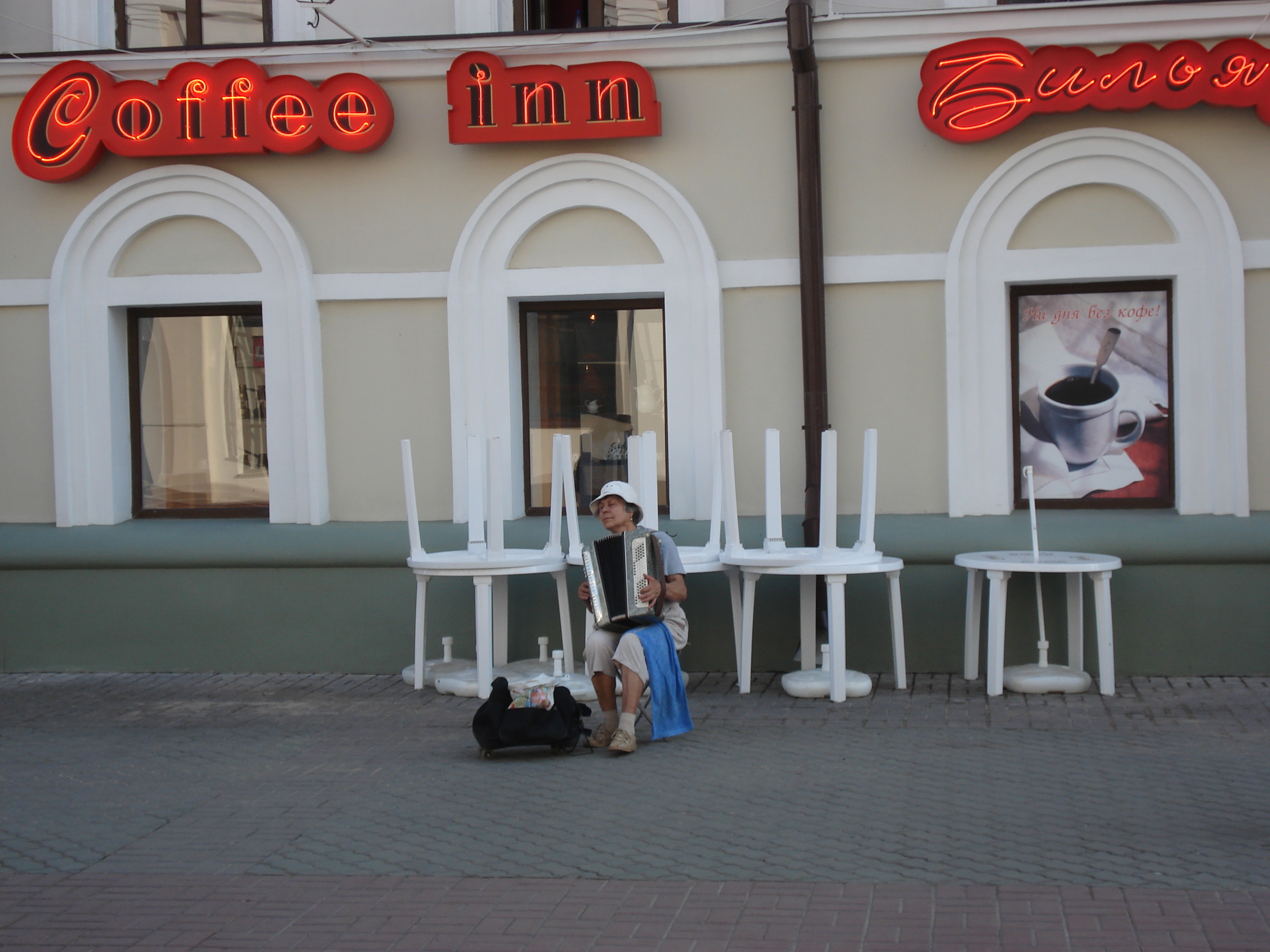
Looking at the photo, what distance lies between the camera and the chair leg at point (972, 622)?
336 inches

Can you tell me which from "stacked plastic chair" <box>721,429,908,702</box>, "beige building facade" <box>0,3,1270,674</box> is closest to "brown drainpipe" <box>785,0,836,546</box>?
"beige building facade" <box>0,3,1270,674</box>

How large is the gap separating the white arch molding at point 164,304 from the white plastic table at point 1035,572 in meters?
4.48

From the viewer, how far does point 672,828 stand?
5746mm

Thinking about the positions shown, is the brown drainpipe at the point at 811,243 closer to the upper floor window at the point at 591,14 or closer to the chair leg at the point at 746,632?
the chair leg at the point at 746,632

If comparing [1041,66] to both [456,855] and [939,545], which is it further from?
[456,855]

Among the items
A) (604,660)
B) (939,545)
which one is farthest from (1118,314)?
(604,660)

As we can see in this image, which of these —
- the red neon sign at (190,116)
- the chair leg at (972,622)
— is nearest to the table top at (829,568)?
the chair leg at (972,622)

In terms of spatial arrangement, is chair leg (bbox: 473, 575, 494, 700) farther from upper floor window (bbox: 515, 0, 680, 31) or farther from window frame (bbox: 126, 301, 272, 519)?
upper floor window (bbox: 515, 0, 680, 31)

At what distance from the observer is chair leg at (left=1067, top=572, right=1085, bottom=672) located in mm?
8523

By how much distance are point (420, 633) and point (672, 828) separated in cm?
343

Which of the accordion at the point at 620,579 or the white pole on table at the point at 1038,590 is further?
the white pole on table at the point at 1038,590

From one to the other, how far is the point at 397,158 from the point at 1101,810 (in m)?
6.34

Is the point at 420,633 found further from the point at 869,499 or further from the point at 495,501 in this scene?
the point at 869,499

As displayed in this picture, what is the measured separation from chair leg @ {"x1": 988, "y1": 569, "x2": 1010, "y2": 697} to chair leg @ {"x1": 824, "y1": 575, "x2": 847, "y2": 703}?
858 millimetres
